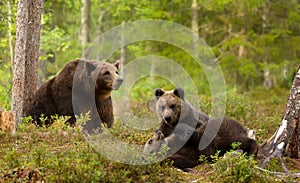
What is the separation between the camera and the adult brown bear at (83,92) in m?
10.7

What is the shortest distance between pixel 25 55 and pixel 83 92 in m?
1.69

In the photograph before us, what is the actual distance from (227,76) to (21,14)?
43.1 feet

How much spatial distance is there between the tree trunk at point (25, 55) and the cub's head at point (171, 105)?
3.17 m

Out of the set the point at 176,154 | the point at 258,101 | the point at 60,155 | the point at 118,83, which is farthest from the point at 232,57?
the point at 60,155

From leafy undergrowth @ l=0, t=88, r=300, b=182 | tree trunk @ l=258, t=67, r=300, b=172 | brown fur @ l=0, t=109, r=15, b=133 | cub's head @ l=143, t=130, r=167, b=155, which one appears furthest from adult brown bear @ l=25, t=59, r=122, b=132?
tree trunk @ l=258, t=67, r=300, b=172

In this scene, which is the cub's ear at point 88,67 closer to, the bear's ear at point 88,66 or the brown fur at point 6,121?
the bear's ear at point 88,66

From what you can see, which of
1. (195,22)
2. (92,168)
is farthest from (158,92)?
(195,22)

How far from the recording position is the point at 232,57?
19984mm

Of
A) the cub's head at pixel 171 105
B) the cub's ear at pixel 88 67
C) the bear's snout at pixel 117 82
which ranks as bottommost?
the cub's head at pixel 171 105

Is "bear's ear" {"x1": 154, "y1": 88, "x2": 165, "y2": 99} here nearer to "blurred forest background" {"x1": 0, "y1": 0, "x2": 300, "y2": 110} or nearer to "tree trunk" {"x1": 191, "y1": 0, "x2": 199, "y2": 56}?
"blurred forest background" {"x1": 0, "y1": 0, "x2": 300, "y2": 110}

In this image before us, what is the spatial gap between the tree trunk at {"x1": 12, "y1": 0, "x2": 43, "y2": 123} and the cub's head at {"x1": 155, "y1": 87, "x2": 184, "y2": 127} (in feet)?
10.4

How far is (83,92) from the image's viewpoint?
10.9 meters

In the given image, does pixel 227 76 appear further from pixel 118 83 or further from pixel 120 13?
pixel 118 83

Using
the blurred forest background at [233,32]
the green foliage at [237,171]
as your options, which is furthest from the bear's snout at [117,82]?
the blurred forest background at [233,32]
